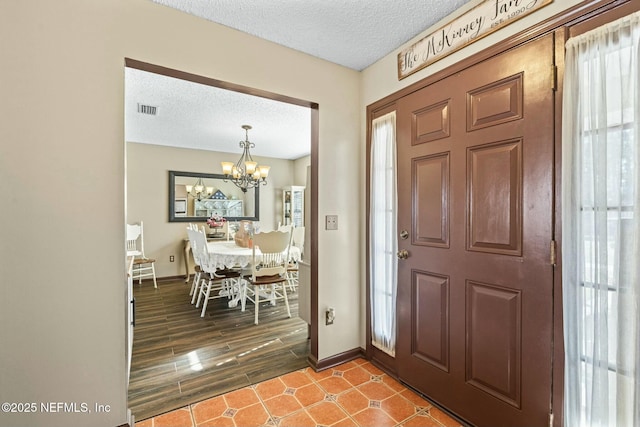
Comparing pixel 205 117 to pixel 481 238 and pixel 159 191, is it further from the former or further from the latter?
pixel 481 238

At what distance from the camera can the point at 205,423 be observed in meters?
1.67

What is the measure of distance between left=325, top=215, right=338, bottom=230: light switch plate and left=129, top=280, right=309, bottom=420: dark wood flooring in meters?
1.16

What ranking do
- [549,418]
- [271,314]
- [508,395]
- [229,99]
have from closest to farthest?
[549,418]
[508,395]
[229,99]
[271,314]

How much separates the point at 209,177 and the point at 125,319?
4.33 m

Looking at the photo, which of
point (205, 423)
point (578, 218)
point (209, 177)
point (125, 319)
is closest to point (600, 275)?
point (578, 218)

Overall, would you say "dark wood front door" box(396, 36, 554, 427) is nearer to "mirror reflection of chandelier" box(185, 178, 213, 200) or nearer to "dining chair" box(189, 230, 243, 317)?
"dining chair" box(189, 230, 243, 317)

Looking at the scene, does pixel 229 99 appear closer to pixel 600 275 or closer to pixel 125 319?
pixel 125 319

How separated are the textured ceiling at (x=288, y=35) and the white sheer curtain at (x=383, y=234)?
556 millimetres

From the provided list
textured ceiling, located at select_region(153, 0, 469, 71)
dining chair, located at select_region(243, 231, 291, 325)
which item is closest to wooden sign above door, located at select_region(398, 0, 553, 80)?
textured ceiling, located at select_region(153, 0, 469, 71)

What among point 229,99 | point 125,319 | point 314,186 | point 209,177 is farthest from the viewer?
point 209,177

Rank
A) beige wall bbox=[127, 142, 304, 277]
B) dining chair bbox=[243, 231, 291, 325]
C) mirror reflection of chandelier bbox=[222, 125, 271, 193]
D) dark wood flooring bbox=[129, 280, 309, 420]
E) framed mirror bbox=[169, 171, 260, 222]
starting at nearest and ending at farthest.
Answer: dark wood flooring bbox=[129, 280, 309, 420]
dining chair bbox=[243, 231, 291, 325]
mirror reflection of chandelier bbox=[222, 125, 271, 193]
beige wall bbox=[127, 142, 304, 277]
framed mirror bbox=[169, 171, 260, 222]

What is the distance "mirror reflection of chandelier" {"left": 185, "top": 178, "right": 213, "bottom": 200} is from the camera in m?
5.42

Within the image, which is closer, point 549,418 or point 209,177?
point 549,418

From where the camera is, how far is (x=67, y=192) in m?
1.44
